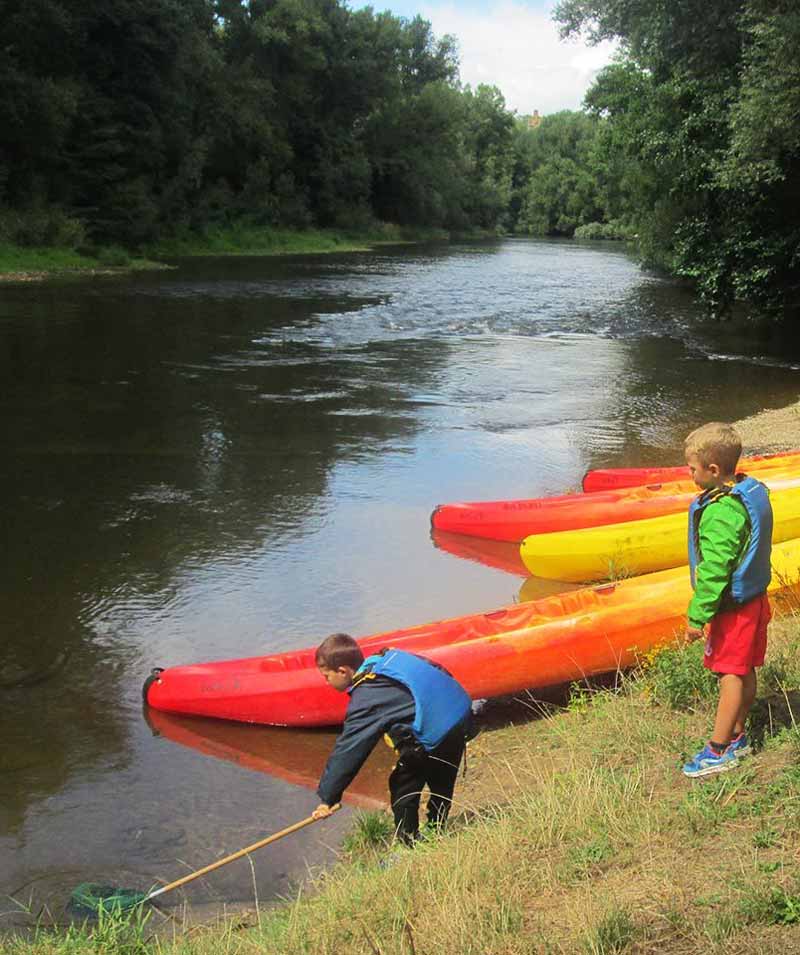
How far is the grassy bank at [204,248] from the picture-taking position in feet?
99.8

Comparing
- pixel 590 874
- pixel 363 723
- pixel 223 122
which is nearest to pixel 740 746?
pixel 590 874

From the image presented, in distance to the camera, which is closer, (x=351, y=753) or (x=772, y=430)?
(x=351, y=753)

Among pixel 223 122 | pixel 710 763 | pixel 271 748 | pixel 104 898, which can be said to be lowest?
pixel 271 748

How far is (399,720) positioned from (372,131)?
206 feet

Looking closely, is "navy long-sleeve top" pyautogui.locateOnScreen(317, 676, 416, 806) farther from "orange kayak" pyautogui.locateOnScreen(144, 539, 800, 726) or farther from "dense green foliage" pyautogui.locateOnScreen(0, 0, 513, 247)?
"dense green foliage" pyautogui.locateOnScreen(0, 0, 513, 247)

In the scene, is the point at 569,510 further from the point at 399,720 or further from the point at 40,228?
the point at 40,228

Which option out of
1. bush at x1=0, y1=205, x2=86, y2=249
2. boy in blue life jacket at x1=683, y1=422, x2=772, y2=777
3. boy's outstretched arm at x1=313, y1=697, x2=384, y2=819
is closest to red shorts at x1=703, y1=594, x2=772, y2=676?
boy in blue life jacket at x1=683, y1=422, x2=772, y2=777

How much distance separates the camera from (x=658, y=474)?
896 cm

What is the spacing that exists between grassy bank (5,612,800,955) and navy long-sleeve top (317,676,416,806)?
1.06ft

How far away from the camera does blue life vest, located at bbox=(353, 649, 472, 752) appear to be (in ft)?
12.5

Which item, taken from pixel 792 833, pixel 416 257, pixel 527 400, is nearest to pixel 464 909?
pixel 792 833

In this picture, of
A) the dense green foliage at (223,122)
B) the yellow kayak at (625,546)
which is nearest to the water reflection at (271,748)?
the yellow kayak at (625,546)

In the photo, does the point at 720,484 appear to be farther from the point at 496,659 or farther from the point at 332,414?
the point at 332,414

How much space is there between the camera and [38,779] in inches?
203
